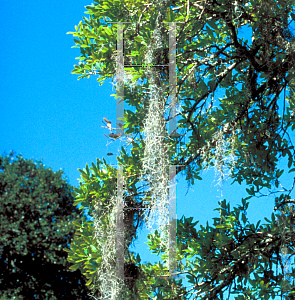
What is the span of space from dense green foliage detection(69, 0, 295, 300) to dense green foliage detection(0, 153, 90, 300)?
12.9ft

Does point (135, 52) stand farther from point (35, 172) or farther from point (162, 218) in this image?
point (35, 172)

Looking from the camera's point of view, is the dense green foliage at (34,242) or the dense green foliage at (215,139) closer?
the dense green foliage at (215,139)

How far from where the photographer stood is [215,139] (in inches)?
128

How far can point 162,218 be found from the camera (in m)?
2.74

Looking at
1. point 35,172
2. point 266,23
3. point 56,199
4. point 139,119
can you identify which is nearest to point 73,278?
point 56,199

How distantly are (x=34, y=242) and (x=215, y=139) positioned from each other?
Result: 18.0 feet

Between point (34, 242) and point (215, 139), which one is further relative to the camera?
point (34, 242)

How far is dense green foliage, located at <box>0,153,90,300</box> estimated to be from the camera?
714cm

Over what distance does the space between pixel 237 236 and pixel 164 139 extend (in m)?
1.30

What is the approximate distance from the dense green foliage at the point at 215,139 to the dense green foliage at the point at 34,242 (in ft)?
12.9

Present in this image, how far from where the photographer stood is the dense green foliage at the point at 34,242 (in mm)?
7141

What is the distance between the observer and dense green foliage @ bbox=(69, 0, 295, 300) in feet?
10.4

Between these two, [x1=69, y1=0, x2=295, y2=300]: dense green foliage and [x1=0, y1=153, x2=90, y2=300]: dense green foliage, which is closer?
[x1=69, y1=0, x2=295, y2=300]: dense green foliage

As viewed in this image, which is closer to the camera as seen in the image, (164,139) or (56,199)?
(164,139)
